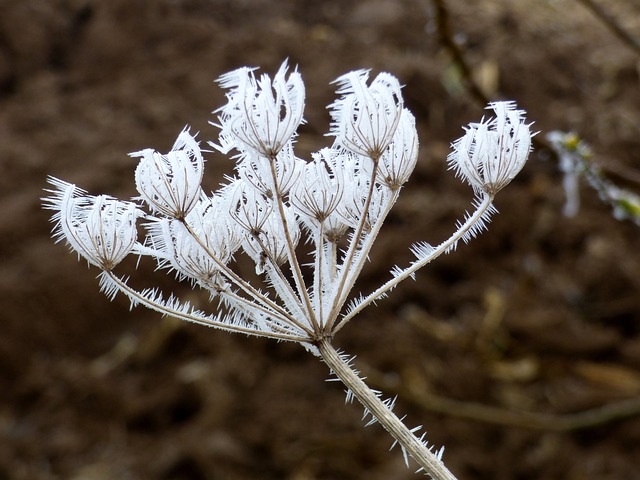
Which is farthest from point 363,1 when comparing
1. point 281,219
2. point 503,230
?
point 281,219

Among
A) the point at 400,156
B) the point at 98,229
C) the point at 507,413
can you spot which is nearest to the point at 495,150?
the point at 400,156

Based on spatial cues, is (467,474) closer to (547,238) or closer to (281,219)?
(547,238)

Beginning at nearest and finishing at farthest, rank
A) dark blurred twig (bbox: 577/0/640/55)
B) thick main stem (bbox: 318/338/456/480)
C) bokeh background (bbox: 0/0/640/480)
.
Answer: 1. thick main stem (bbox: 318/338/456/480)
2. dark blurred twig (bbox: 577/0/640/55)
3. bokeh background (bbox: 0/0/640/480)

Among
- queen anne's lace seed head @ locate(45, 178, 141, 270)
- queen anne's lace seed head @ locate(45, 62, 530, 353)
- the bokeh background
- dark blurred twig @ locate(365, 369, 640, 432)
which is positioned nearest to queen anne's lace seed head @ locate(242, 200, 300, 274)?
A: queen anne's lace seed head @ locate(45, 62, 530, 353)

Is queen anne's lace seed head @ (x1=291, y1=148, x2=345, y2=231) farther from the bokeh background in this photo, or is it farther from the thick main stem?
the bokeh background

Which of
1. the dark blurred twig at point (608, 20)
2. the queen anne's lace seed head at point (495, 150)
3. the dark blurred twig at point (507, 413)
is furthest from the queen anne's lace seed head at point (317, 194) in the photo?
the dark blurred twig at point (507, 413)

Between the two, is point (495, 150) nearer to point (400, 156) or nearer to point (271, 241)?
point (400, 156)

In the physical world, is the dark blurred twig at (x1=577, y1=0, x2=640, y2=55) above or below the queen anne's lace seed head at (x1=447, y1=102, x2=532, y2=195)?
below
